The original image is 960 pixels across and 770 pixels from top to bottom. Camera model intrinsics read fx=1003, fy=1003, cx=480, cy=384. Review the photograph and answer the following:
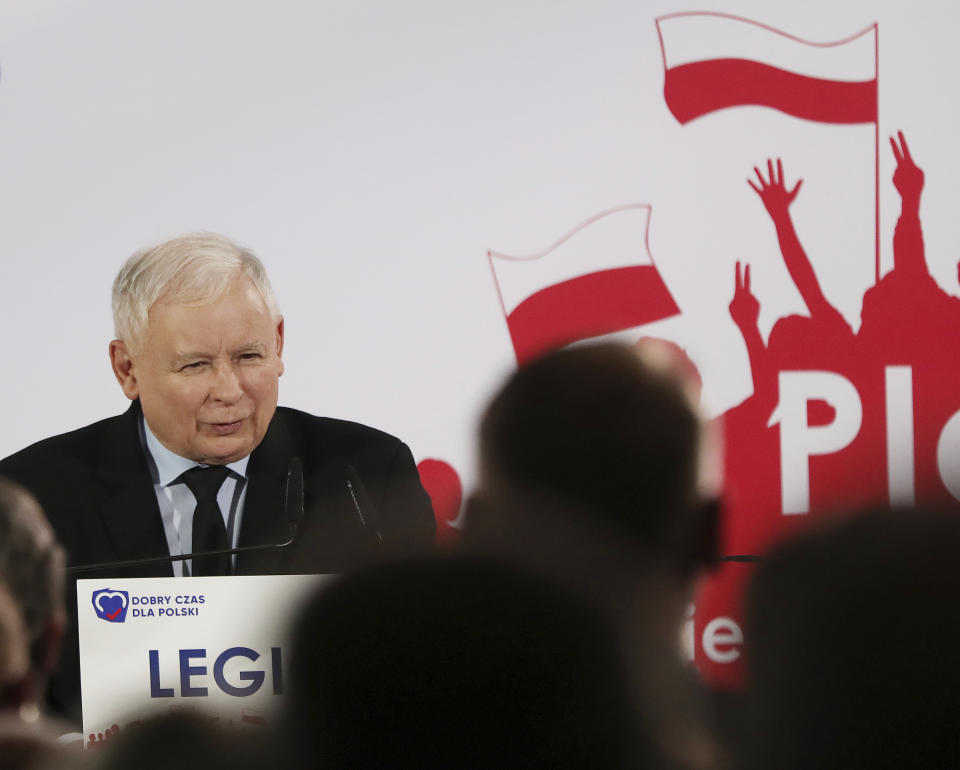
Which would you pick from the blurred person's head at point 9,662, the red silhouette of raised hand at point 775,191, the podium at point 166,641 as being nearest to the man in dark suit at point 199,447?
the blurred person's head at point 9,662

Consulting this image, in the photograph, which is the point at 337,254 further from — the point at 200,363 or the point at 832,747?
the point at 832,747

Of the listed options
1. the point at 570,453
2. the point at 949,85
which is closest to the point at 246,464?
the point at 570,453

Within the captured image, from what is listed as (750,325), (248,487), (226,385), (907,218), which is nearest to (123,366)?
(226,385)

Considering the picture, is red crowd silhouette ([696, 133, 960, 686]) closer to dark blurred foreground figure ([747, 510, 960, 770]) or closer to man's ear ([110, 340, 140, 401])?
man's ear ([110, 340, 140, 401])

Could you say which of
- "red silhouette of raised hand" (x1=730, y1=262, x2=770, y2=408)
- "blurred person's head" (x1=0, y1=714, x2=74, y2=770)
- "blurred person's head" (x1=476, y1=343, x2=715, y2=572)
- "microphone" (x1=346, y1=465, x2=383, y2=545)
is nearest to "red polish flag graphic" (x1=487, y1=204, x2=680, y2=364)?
"red silhouette of raised hand" (x1=730, y1=262, x2=770, y2=408)

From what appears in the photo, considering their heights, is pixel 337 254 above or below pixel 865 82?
below

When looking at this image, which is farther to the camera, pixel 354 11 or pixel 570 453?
pixel 354 11

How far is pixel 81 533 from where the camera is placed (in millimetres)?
1790

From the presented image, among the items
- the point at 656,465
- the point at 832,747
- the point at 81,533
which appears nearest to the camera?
the point at 832,747

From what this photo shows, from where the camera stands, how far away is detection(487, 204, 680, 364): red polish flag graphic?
187 cm

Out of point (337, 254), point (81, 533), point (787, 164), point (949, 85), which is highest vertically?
point (949, 85)

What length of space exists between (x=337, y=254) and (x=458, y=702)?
5.18 ft

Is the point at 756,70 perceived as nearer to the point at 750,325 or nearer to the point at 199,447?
the point at 750,325

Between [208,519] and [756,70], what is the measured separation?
1.32 meters
